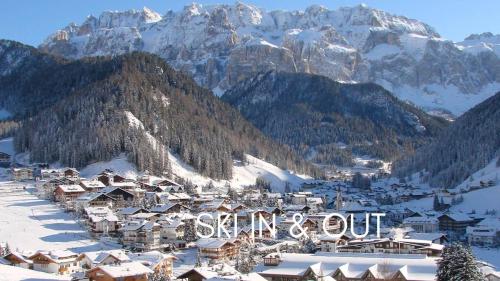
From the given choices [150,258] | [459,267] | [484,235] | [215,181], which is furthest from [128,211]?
[459,267]

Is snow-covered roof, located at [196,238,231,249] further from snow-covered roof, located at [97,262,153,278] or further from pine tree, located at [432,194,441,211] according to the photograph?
pine tree, located at [432,194,441,211]

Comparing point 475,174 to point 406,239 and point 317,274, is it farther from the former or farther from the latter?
point 317,274

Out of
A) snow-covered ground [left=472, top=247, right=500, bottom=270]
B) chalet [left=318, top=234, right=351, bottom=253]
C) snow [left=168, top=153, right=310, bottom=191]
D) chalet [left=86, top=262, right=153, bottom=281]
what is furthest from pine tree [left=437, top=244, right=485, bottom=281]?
snow [left=168, top=153, right=310, bottom=191]

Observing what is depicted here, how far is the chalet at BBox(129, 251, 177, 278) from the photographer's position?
5772 cm

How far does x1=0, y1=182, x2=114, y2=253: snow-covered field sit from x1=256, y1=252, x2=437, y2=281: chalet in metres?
22.6

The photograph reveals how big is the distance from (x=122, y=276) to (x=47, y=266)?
1206cm

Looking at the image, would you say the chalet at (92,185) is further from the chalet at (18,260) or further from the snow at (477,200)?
the snow at (477,200)

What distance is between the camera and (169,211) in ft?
298

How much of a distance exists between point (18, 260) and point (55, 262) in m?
3.77

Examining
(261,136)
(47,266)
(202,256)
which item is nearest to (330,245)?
(202,256)

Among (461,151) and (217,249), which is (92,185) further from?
(461,151)

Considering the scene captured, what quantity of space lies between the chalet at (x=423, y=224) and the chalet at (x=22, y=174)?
58.3 m

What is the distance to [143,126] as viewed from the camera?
138 meters

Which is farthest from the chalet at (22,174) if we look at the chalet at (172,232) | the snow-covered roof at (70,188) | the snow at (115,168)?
the chalet at (172,232)
